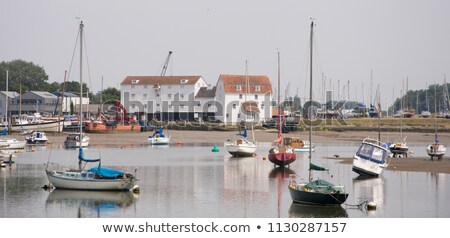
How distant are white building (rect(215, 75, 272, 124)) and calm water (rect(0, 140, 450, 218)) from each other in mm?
49361

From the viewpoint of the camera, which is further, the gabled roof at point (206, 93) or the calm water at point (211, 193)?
the gabled roof at point (206, 93)

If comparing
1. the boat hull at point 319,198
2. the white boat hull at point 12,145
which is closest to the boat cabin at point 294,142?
the white boat hull at point 12,145

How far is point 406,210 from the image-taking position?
30.7m

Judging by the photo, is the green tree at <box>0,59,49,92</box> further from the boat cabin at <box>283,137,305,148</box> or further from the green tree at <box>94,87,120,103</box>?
the boat cabin at <box>283,137,305,148</box>

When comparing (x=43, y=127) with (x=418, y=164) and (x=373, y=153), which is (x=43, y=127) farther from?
(x=373, y=153)

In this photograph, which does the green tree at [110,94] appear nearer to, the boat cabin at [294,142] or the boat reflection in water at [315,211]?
the boat cabin at [294,142]

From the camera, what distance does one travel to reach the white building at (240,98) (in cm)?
10362

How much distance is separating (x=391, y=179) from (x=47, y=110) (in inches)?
3484

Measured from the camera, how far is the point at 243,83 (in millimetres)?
105875

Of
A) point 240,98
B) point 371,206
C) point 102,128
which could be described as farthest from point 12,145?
point 240,98

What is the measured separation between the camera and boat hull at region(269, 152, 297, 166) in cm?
4800

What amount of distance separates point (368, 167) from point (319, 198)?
13166 millimetres

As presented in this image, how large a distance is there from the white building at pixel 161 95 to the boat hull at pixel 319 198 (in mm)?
78148
